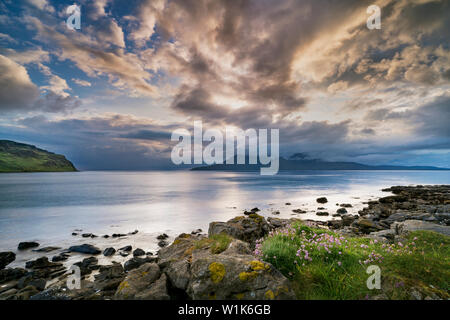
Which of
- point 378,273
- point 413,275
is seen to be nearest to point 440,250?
point 413,275

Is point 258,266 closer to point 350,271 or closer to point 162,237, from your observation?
point 350,271

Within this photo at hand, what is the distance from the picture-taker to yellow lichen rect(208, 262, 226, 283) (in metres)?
4.73

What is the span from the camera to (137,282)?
19.2ft

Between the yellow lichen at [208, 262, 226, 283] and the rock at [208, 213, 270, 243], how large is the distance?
7.34 m

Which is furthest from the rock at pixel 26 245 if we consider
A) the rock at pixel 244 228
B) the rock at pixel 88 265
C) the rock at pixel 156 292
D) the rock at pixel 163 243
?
the rock at pixel 156 292

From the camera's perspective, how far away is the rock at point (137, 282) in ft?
17.8

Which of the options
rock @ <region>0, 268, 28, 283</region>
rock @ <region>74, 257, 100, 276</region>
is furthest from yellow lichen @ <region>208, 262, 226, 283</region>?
rock @ <region>0, 268, 28, 283</region>

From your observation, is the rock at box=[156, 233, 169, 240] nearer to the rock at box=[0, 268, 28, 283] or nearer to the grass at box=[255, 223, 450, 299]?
the rock at box=[0, 268, 28, 283]

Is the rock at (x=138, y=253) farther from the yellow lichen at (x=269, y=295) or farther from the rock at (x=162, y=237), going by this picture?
the yellow lichen at (x=269, y=295)

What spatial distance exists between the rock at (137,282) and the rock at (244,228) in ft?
20.7

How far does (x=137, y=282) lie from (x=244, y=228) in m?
9.23

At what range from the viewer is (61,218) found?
32281mm

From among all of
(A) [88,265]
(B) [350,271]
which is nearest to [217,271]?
(B) [350,271]

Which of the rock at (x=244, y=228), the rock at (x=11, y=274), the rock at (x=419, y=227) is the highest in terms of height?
the rock at (x=419, y=227)
